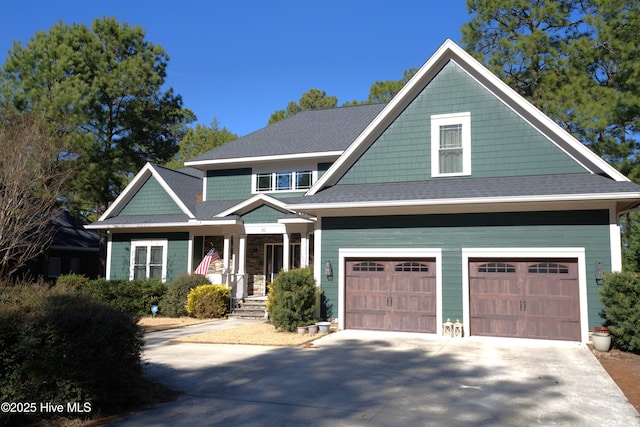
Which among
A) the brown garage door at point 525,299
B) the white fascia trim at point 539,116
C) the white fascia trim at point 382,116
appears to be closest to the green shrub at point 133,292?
the white fascia trim at point 382,116

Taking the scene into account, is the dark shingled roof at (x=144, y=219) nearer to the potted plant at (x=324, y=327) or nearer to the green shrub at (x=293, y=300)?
the green shrub at (x=293, y=300)

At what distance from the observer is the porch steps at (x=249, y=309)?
18062mm

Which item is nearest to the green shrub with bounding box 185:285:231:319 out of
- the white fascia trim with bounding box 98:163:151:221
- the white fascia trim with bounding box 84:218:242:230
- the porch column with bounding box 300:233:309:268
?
the white fascia trim with bounding box 84:218:242:230

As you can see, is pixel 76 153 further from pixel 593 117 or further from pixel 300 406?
pixel 593 117

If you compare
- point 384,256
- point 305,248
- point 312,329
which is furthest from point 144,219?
point 384,256

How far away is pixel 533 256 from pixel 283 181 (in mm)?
10594

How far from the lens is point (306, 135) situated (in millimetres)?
21609

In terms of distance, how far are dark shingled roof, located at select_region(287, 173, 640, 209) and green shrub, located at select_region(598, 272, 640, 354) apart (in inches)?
82.3

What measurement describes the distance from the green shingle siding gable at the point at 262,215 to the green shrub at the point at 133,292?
4242 millimetres

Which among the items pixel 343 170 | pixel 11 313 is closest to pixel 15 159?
pixel 343 170

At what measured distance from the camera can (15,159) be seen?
58.9 feet

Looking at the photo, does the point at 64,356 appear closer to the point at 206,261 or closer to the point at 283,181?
the point at 206,261

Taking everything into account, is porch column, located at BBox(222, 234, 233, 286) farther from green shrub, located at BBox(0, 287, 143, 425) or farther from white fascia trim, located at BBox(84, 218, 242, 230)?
green shrub, located at BBox(0, 287, 143, 425)

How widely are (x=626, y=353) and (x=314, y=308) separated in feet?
25.6
